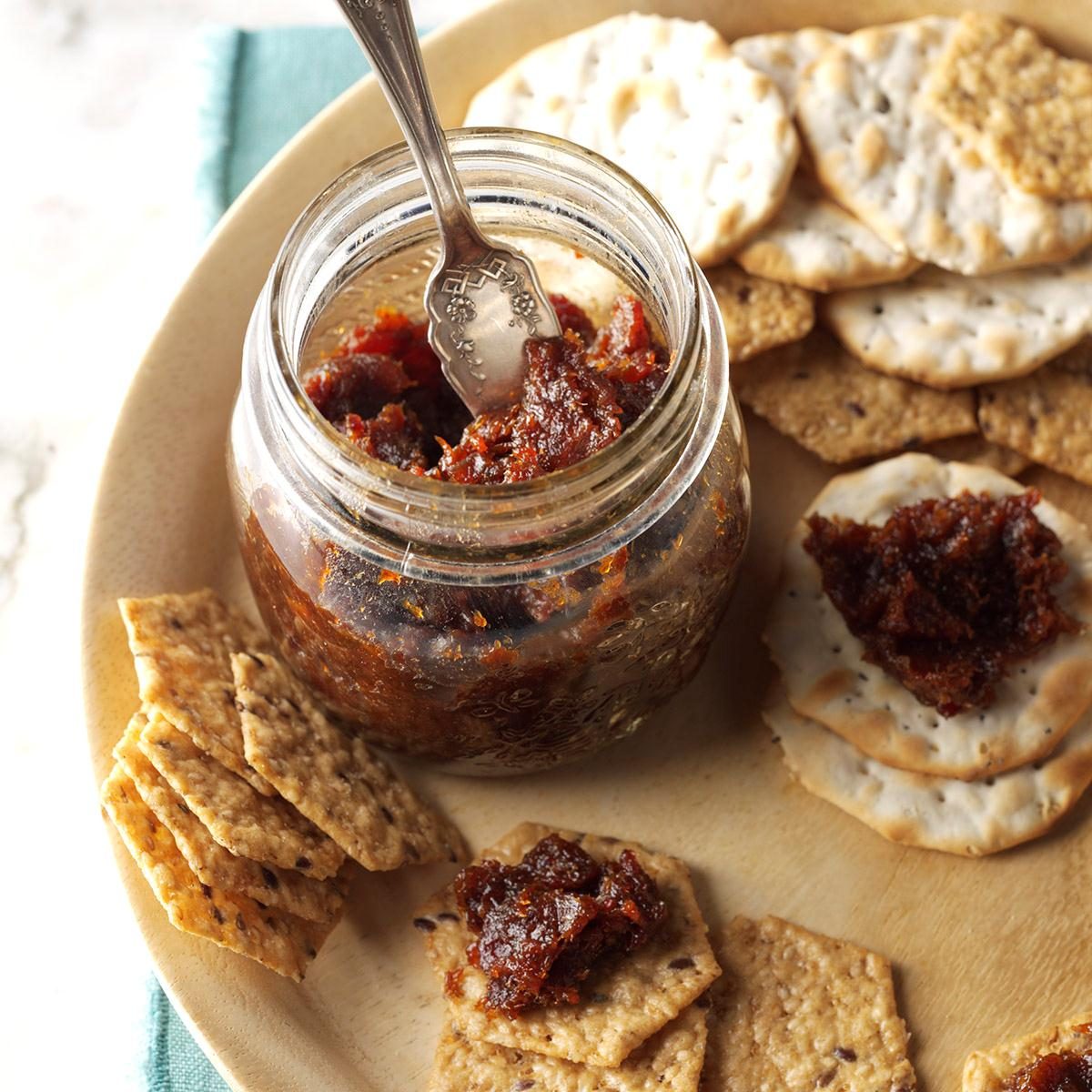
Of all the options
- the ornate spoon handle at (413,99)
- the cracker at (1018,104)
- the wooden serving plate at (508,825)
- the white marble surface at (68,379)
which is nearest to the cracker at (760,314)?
the wooden serving plate at (508,825)

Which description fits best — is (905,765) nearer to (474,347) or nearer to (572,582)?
(572,582)

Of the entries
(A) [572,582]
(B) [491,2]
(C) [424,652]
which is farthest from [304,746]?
(B) [491,2]

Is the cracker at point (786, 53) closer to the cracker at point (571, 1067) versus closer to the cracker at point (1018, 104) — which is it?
the cracker at point (1018, 104)

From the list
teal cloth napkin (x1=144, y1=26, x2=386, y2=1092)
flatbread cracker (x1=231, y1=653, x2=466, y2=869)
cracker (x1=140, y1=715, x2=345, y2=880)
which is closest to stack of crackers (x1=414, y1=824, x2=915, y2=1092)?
flatbread cracker (x1=231, y1=653, x2=466, y2=869)

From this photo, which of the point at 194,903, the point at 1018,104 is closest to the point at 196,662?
the point at 194,903

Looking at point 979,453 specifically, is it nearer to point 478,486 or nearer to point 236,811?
point 478,486

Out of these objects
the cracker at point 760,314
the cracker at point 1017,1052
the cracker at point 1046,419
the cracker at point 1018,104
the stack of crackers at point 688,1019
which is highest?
the cracker at point 1018,104
